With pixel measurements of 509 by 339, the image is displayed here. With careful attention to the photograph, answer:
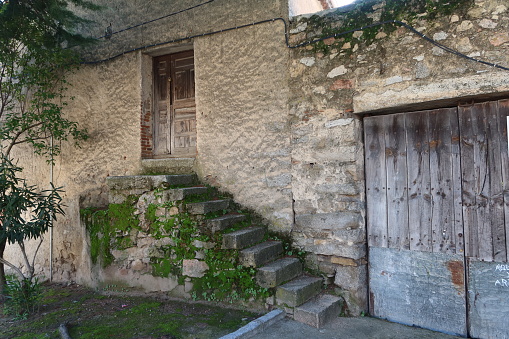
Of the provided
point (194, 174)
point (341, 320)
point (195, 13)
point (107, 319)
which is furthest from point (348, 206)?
point (195, 13)

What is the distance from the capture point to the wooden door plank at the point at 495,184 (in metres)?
3.04

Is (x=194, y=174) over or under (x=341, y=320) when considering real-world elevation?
over

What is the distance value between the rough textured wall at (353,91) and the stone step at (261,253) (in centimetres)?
27

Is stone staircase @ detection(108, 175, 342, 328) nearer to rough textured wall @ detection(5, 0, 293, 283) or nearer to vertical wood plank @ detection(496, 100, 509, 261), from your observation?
rough textured wall @ detection(5, 0, 293, 283)

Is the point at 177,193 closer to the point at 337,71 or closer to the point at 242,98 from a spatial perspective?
the point at 242,98

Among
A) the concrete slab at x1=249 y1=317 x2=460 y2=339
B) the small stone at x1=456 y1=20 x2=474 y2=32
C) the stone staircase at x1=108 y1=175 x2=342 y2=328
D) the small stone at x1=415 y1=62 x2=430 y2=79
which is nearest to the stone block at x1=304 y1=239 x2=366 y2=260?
the stone staircase at x1=108 y1=175 x2=342 y2=328

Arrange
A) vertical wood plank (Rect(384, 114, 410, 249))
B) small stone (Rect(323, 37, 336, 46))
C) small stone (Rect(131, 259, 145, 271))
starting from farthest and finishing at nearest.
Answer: small stone (Rect(131, 259, 145, 271)) → small stone (Rect(323, 37, 336, 46)) → vertical wood plank (Rect(384, 114, 410, 249))

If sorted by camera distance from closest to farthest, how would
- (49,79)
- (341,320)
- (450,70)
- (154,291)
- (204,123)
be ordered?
(450,70)
(341,320)
(154,291)
(204,123)
(49,79)

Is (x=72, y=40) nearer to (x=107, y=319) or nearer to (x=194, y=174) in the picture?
(x=194, y=174)

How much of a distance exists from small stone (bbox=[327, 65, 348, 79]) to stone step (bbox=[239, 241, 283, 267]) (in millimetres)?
1900

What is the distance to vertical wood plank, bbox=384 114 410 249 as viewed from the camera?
137 inches

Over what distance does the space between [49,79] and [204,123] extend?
2.65 metres

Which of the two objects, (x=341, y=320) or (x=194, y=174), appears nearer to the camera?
(x=341, y=320)

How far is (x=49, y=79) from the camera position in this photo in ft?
17.6
